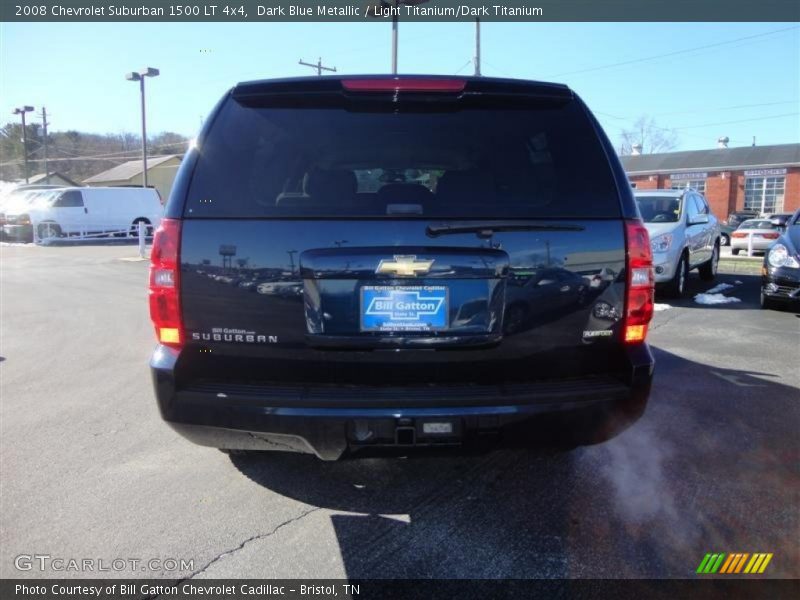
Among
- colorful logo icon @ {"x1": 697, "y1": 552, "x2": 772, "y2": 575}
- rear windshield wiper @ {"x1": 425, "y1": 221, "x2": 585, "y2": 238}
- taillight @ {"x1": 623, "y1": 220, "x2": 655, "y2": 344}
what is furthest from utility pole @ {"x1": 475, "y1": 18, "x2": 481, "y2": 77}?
colorful logo icon @ {"x1": 697, "y1": 552, "x2": 772, "y2": 575}

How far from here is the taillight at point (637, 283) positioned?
99.6 inches

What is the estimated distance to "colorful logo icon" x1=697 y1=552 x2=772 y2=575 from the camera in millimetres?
2551

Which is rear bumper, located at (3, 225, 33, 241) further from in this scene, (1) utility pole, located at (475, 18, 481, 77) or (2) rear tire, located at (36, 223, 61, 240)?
(1) utility pole, located at (475, 18, 481, 77)

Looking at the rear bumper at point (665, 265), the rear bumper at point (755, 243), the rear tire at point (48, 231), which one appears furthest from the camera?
the rear tire at point (48, 231)

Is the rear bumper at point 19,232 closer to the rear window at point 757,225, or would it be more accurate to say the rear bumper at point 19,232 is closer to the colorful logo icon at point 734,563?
the colorful logo icon at point 734,563

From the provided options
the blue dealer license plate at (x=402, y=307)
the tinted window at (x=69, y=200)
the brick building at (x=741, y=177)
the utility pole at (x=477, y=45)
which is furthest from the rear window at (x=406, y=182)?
the brick building at (x=741, y=177)

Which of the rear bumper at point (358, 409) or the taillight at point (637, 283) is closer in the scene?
the rear bumper at point (358, 409)

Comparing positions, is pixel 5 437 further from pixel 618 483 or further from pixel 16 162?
pixel 16 162

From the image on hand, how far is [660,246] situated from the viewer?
8.77 m

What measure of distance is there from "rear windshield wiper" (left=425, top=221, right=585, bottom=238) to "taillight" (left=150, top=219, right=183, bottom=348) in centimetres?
105

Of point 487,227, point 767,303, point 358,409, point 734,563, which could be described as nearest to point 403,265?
point 487,227

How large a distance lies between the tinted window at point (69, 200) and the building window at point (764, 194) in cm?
4218

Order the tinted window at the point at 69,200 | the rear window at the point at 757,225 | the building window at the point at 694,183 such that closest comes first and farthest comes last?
the rear window at the point at 757,225, the tinted window at the point at 69,200, the building window at the point at 694,183

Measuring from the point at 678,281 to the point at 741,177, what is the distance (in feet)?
130
